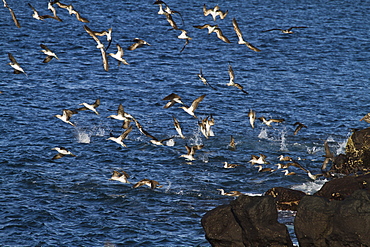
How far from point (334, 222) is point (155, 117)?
2202 cm

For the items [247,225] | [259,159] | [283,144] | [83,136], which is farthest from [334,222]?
[83,136]

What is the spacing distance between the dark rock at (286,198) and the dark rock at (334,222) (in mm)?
5798

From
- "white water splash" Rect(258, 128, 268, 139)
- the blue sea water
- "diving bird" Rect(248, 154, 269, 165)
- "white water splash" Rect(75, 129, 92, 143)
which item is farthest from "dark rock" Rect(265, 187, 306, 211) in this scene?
"white water splash" Rect(75, 129, 92, 143)

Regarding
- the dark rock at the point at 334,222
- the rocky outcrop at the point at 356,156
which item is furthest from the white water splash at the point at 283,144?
the dark rock at the point at 334,222

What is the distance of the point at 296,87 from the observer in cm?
4741

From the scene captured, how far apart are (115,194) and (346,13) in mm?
58870

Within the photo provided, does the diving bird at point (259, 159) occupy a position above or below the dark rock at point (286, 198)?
below

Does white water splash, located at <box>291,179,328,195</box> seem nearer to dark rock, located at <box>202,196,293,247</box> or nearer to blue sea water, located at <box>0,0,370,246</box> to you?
blue sea water, located at <box>0,0,370,246</box>

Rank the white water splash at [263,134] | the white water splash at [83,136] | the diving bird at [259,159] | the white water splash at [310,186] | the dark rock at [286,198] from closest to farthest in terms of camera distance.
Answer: the dark rock at [286,198] < the white water splash at [310,186] < the diving bird at [259,159] < the white water splash at [83,136] < the white water splash at [263,134]

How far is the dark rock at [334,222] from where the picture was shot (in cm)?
1788

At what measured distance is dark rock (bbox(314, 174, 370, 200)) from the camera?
23.0 metres

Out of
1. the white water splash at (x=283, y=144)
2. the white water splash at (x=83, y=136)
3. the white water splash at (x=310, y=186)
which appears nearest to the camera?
the white water splash at (x=310, y=186)

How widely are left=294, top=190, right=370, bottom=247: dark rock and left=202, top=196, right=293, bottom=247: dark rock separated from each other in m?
0.73

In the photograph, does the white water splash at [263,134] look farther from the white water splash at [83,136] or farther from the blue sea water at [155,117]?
the white water splash at [83,136]
